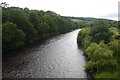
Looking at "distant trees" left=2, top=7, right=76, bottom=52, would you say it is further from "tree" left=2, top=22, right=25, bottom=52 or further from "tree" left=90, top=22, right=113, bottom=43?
"tree" left=90, top=22, right=113, bottom=43

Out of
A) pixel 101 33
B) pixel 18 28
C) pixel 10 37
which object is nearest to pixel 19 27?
pixel 18 28

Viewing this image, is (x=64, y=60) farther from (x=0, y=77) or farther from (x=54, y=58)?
(x=0, y=77)

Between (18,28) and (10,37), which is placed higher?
(18,28)

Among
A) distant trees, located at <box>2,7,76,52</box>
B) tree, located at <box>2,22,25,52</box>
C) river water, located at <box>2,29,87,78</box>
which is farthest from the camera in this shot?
distant trees, located at <box>2,7,76,52</box>

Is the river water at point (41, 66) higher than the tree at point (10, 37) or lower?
lower

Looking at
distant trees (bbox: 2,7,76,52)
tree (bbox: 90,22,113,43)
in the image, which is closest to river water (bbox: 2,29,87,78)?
distant trees (bbox: 2,7,76,52)

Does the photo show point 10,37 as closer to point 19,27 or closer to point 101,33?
point 19,27

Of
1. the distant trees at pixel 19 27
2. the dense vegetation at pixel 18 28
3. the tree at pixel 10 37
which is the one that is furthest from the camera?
the distant trees at pixel 19 27

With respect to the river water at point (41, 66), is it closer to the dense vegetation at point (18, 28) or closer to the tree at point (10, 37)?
the tree at point (10, 37)

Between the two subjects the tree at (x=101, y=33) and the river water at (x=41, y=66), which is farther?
the tree at (x=101, y=33)

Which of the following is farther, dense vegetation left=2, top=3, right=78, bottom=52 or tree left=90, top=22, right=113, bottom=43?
dense vegetation left=2, top=3, right=78, bottom=52

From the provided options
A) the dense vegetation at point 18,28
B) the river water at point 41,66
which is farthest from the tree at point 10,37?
the river water at point 41,66
